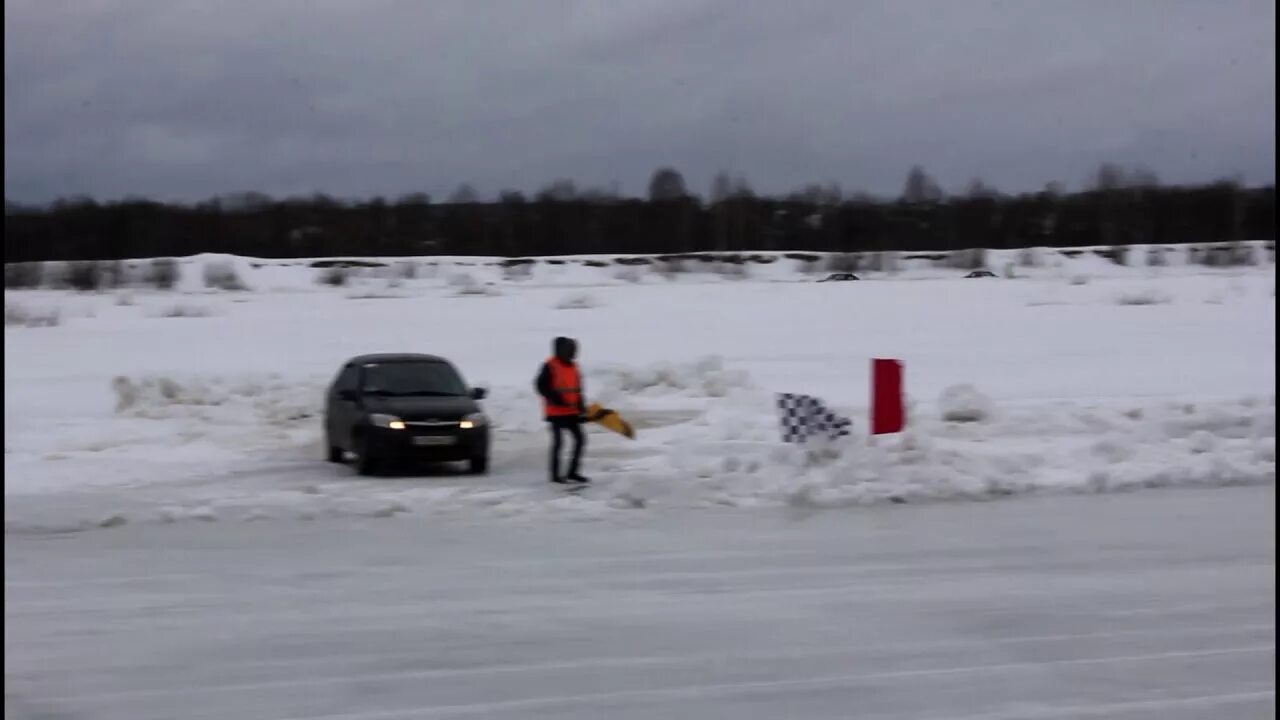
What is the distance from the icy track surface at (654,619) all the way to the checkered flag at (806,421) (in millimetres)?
2545

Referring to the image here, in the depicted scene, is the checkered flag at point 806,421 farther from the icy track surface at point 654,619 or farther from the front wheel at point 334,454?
the front wheel at point 334,454

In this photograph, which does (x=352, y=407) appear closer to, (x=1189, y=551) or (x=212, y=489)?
(x=212, y=489)

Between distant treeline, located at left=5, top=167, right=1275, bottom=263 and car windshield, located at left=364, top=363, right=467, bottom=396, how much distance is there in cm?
7014

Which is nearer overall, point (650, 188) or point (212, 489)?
point (212, 489)

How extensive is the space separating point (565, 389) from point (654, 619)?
636 cm

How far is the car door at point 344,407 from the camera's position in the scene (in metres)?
15.8

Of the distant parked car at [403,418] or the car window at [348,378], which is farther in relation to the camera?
the car window at [348,378]

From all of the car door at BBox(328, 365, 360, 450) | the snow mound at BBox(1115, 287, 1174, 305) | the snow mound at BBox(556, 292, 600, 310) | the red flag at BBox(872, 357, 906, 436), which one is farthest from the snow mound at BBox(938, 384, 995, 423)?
the snow mound at BBox(1115, 287, 1174, 305)

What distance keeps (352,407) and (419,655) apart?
8.67 meters

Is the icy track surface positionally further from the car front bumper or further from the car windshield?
the car windshield

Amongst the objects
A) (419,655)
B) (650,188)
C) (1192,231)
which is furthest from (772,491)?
(650,188)

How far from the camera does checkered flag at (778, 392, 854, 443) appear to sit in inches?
590

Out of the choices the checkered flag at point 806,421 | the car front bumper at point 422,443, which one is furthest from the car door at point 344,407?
the checkered flag at point 806,421

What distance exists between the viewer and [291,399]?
876 inches
